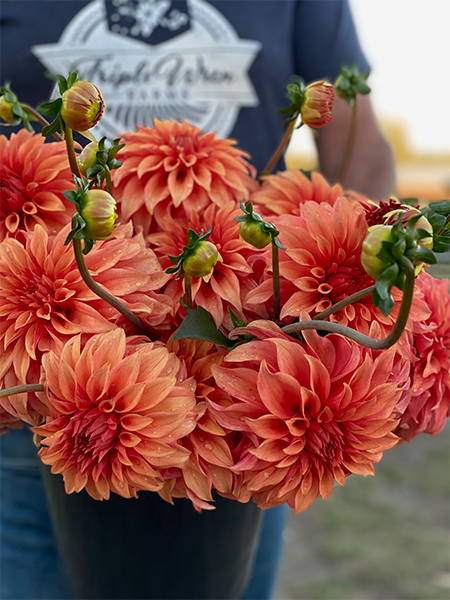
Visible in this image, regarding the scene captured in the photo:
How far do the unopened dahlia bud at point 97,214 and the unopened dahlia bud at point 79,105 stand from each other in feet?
0.14

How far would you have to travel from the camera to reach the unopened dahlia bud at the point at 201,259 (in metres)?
0.25

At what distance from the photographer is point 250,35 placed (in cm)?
77

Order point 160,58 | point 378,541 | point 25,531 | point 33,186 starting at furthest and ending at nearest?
point 378,541, point 160,58, point 25,531, point 33,186

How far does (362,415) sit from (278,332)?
0.17ft

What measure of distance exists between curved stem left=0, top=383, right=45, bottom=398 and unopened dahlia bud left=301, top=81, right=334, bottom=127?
20 centimetres

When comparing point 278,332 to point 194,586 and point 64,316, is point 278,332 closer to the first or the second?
point 64,316

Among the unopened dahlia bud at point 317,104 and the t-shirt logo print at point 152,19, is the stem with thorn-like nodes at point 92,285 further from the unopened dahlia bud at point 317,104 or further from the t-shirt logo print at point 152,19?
the t-shirt logo print at point 152,19

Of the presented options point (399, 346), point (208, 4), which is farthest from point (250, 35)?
point (399, 346)

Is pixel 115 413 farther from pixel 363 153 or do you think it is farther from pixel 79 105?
pixel 363 153

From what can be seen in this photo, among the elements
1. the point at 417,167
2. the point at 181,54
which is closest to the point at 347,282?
the point at 181,54

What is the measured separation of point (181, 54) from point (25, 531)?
1.92 ft

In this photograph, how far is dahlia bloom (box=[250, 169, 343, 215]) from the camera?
0.34 m

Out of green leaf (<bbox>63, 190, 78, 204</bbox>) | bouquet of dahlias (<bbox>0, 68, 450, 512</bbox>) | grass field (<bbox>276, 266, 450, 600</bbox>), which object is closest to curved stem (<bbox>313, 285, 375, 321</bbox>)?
bouquet of dahlias (<bbox>0, 68, 450, 512</bbox>)

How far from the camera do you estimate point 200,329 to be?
0.89 feet
